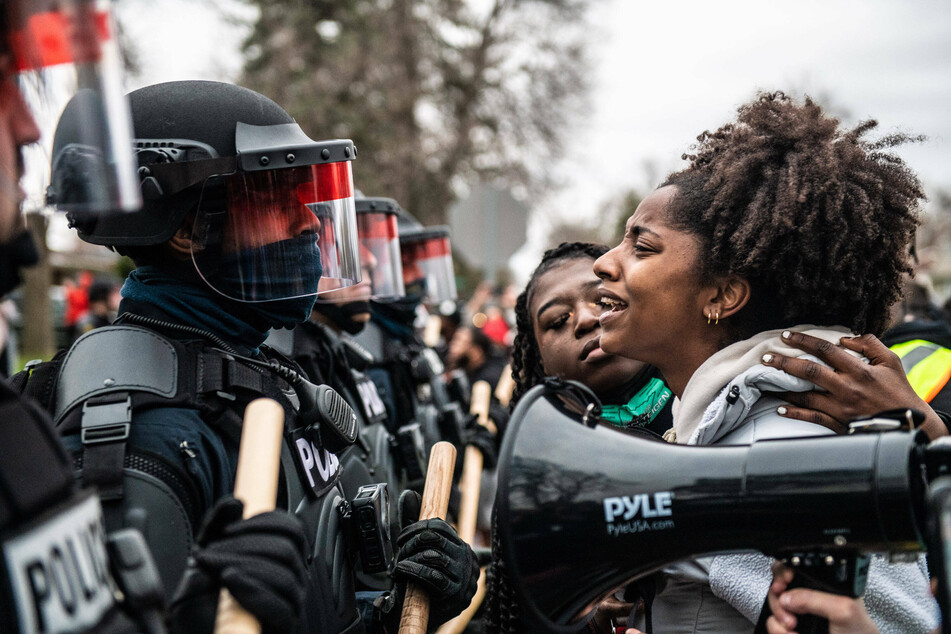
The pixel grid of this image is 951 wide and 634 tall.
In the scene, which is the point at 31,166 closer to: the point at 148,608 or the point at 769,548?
the point at 148,608

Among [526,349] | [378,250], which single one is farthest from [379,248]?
[526,349]

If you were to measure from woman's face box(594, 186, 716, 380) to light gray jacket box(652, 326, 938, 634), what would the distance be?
12 centimetres

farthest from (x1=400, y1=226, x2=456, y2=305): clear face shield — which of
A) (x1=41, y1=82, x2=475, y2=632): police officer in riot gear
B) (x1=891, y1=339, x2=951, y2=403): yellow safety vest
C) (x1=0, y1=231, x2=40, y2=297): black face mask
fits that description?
(x1=0, y1=231, x2=40, y2=297): black face mask

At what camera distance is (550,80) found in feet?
67.6

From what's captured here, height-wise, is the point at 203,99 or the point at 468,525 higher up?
the point at 203,99

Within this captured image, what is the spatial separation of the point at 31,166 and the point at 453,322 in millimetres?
6837

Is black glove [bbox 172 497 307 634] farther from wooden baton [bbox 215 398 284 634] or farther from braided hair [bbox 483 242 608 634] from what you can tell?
braided hair [bbox 483 242 608 634]

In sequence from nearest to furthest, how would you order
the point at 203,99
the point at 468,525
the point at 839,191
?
the point at 839,191
the point at 203,99
the point at 468,525

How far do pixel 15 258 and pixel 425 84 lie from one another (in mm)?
20631

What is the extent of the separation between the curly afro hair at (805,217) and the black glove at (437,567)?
3.04 ft

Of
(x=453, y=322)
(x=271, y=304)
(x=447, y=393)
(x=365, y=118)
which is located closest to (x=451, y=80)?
(x=365, y=118)

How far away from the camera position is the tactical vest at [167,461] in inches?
61.7

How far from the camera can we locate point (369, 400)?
3.29 meters

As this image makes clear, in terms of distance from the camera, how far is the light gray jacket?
5.22 ft
